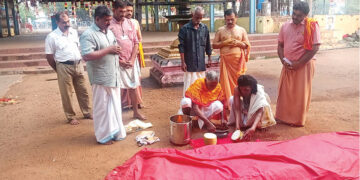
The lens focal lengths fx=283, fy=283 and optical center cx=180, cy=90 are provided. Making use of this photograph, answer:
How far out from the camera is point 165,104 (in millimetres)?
5309

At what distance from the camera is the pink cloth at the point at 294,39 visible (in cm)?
377

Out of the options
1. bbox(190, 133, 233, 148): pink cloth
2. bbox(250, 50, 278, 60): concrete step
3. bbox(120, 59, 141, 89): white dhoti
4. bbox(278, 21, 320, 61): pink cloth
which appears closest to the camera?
bbox(190, 133, 233, 148): pink cloth

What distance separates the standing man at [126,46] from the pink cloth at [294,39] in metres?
2.18

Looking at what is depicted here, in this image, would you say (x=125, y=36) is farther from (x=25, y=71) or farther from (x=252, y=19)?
(x=252, y=19)

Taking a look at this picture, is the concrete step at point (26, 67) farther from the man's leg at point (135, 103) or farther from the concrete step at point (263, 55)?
the man's leg at point (135, 103)

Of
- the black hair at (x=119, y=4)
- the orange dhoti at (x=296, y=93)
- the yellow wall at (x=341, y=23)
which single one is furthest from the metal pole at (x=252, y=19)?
the black hair at (x=119, y=4)

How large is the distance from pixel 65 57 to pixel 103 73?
108 centimetres

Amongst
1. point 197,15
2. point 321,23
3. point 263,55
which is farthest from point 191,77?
point 321,23

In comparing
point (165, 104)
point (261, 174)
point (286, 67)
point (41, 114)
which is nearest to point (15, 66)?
point (41, 114)

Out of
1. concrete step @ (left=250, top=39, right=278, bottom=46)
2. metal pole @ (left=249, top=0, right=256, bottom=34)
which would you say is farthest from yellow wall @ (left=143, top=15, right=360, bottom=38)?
concrete step @ (left=250, top=39, right=278, bottom=46)

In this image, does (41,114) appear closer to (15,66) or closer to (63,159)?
(63,159)

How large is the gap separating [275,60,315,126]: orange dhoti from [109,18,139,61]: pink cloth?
7.52 ft

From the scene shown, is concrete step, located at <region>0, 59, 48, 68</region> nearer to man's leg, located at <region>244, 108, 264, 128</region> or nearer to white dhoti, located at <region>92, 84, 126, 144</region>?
white dhoti, located at <region>92, 84, 126, 144</region>

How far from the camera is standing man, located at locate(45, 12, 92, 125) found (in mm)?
4016
